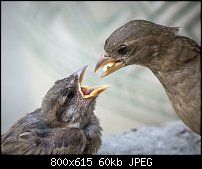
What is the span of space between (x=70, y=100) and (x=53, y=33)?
158cm

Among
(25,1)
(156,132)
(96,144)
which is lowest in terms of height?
(96,144)

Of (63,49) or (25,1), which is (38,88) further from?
(25,1)

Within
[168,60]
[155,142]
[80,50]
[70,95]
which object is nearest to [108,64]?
[168,60]

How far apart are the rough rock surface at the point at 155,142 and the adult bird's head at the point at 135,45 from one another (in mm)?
1133

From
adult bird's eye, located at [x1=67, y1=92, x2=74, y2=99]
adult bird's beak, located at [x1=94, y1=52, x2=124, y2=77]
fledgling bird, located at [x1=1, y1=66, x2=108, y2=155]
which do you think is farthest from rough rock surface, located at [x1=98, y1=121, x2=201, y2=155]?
adult bird's beak, located at [x1=94, y1=52, x2=124, y2=77]

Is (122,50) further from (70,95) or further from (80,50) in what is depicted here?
(80,50)

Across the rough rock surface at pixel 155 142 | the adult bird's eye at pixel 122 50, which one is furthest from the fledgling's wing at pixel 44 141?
the rough rock surface at pixel 155 142

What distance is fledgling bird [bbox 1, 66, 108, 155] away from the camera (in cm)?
304

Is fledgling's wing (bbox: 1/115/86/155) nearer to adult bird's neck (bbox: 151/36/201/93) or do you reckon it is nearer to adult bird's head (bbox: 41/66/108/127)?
adult bird's head (bbox: 41/66/108/127)
